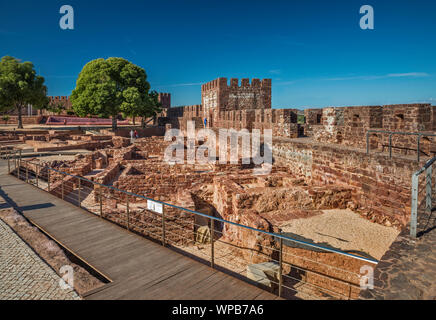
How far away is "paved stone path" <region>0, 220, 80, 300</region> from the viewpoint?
3.45m

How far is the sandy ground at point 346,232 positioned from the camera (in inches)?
243

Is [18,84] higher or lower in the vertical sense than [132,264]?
higher

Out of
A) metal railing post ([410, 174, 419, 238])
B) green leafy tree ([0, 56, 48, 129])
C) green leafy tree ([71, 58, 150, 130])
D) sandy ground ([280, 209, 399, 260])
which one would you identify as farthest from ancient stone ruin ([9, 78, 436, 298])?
green leafy tree ([0, 56, 48, 129])

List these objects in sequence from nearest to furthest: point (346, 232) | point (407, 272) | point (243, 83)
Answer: point (407, 272) < point (346, 232) < point (243, 83)

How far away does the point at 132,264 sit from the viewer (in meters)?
4.30

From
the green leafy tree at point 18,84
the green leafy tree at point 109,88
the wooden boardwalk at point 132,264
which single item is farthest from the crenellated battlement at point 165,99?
the wooden boardwalk at point 132,264

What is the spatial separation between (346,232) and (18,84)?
36405 mm

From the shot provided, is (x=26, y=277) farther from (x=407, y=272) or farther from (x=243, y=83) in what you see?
(x=243, y=83)

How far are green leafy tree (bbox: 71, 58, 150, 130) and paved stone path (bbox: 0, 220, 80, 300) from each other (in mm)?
29458

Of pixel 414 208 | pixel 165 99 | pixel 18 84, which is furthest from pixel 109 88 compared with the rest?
pixel 414 208

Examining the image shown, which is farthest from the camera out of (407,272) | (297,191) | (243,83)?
(243,83)

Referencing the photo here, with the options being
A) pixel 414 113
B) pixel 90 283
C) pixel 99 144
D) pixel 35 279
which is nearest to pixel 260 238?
pixel 90 283

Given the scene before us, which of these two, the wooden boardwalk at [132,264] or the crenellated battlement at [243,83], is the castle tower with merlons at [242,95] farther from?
the wooden boardwalk at [132,264]
